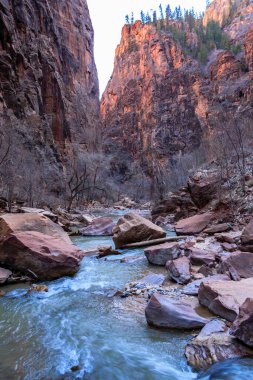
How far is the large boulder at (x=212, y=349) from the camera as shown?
374 cm

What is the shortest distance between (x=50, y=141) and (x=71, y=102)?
16369 millimetres

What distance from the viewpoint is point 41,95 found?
3791 centimetres

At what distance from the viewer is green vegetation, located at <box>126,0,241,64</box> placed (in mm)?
81625

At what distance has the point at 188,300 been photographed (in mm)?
5523

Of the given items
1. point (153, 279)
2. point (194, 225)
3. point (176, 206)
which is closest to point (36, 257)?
point (153, 279)

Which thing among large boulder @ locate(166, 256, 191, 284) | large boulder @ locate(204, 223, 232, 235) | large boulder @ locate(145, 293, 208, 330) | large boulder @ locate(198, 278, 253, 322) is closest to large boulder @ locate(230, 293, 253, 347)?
large boulder @ locate(198, 278, 253, 322)

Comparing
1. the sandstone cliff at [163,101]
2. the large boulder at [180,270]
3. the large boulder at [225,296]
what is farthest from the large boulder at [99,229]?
the sandstone cliff at [163,101]

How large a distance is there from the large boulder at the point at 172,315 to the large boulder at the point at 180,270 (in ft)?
5.19

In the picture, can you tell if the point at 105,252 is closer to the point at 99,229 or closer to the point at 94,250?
the point at 94,250

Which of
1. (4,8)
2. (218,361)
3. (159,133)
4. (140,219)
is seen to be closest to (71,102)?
(4,8)

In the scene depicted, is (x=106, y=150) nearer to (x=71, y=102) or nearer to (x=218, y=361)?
(x=71, y=102)

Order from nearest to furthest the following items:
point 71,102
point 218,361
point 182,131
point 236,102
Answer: point 218,361 < point 71,102 < point 236,102 < point 182,131

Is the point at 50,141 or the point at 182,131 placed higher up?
the point at 182,131

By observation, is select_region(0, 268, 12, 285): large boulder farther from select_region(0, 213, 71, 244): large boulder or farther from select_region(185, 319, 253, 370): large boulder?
select_region(185, 319, 253, 370): large boulder
